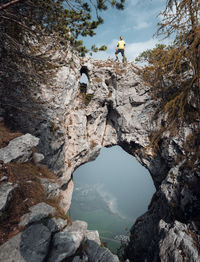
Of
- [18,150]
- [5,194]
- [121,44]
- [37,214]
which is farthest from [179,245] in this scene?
[121,44]

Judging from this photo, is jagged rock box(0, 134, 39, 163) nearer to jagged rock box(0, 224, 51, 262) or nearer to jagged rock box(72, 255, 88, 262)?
jagged rock box(0, 224, 51, 262)

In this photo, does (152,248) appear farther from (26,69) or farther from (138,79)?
(138,79)

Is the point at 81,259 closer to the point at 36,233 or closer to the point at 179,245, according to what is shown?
the point at 36,233

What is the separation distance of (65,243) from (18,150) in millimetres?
4942

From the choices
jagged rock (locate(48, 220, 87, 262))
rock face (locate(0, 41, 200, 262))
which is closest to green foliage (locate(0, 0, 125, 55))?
rock face (locate(0, 41, 200, 262))

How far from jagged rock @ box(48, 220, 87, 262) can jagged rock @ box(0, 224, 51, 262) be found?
0.26 metres

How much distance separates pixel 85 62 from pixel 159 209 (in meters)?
17.4

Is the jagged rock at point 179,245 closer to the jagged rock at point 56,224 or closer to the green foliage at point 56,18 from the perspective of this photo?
the jagged rock at point 56,224

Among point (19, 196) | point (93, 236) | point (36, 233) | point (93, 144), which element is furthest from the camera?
point (93, 144)

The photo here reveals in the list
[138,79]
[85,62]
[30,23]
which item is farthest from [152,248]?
[85,62]

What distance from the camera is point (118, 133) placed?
16766 millimetres

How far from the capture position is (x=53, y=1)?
5.21 meters

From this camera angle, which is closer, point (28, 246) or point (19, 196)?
point (28, 246)

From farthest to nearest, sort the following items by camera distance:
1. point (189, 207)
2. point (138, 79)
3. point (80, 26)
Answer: point (138, 79) → point (189, 207) → point (80, 26)
